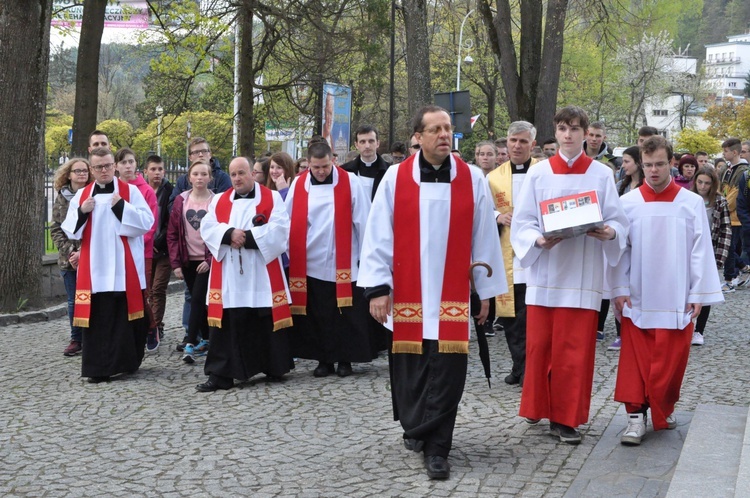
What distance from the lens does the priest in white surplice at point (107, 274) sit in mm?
8617

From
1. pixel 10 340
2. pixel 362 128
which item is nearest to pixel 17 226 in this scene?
pixel 10 340

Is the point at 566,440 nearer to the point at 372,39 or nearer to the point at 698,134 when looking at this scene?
the point at 372,39

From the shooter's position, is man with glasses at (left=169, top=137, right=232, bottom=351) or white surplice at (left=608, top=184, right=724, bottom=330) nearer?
white surplice at (left=608, top=184, right=724, bottom=330)

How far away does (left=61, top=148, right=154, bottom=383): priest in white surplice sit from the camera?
8617mm

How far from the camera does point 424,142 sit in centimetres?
594

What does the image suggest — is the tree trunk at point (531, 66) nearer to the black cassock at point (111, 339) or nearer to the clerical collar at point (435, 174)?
the black cassock at point (111, 339)

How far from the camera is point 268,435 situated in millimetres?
6594

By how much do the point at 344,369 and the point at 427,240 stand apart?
3.04 metres

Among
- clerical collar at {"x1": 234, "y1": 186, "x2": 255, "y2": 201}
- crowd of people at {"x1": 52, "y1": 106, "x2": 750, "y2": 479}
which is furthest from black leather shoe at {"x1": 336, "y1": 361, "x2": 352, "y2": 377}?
clerical collar at {"x1": 234, "y1": 186, "x2": 255, "y2": 201}

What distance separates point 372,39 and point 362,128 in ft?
40.8

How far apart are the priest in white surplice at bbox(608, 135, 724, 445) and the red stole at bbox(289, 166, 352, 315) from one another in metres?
3.05

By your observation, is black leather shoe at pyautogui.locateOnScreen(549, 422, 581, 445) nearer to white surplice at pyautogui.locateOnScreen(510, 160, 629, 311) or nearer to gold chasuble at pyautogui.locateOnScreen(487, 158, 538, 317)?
white surplice at pyautogui.locateOnScreen(510, 160, 629, 311)

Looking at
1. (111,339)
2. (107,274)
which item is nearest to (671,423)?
(111,339)

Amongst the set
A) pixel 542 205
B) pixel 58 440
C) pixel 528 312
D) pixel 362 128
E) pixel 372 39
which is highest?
pixel 372 39
